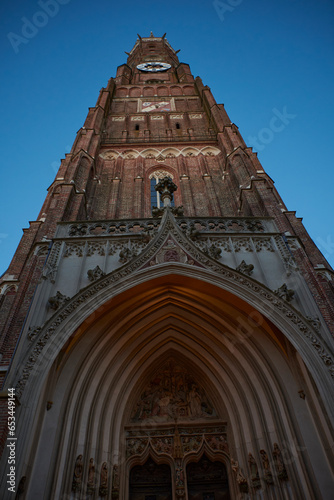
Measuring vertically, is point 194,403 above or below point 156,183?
below

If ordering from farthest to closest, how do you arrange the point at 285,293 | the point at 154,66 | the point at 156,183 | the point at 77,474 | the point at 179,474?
the point at 154,66, the point at 156,183, the point at 285,293, the point at 179,474, the point at 77,474

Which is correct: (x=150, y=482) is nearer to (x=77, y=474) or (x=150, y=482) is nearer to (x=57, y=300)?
(x=77, y=474)

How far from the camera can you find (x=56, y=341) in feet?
24.8

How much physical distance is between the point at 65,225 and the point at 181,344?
4.72 m

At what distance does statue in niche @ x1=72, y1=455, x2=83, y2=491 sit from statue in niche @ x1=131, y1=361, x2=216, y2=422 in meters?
1.86

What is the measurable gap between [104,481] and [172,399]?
8.58 ft

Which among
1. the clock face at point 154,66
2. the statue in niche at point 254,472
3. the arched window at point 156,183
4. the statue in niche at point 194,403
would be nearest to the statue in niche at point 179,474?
the statue in niche at point 194,403

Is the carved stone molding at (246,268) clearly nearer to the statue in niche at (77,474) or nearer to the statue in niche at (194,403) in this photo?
the statue in niche at (194,403)

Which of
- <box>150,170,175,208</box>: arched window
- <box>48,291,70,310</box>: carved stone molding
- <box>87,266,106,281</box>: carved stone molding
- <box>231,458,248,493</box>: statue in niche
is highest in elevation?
<box>150,170,175,208</box>: arched window

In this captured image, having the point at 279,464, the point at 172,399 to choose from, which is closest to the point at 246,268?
the point at 172,399

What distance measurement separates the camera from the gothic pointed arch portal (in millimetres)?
7164

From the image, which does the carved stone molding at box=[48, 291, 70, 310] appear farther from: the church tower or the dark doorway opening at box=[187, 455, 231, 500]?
the dark doorway opening at box=[187, 455, 231, 500]

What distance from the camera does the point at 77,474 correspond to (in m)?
7.07

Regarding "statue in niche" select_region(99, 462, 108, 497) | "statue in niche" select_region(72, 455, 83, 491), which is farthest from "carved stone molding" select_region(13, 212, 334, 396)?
"statue in niche" select_region(99, 462, 108, 497)
